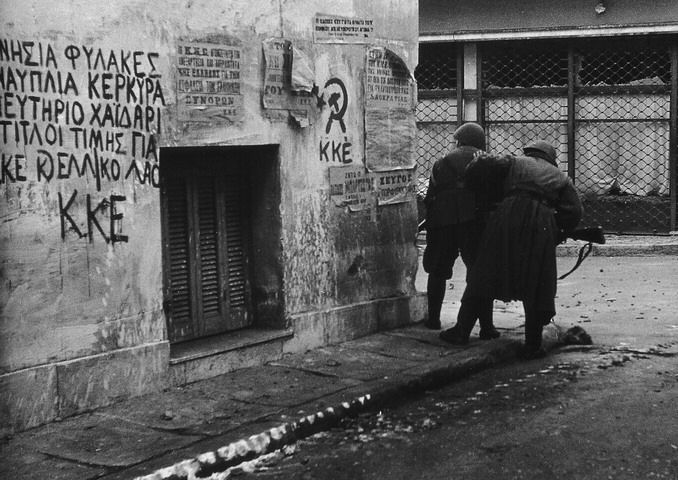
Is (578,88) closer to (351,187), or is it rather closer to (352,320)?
(351,187)

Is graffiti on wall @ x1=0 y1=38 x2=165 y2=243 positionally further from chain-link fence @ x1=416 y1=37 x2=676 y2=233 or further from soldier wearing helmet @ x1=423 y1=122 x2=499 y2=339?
chain-link fence @ x1=416 y1=37 x2=676 y2=233

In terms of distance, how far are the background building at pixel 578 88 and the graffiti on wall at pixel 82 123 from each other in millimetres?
9651

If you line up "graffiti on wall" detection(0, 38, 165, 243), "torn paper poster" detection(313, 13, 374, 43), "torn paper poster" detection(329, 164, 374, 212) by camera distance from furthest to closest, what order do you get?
"torn paper poster" detection(329, 164, 374, 212), "torn paper poster" detection(313, 13, 374, 43), "graffiti on wall" detection(0, 38, 165, 243)

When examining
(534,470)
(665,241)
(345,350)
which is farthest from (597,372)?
(665,241)

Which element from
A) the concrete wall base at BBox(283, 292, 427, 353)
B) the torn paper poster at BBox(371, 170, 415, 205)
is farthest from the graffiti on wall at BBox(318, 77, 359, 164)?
the concrete wall base at BBox(283, 292, 427, 353)

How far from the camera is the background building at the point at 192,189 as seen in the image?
21.1ft

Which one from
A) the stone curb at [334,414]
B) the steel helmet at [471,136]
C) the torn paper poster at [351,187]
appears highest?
the steel helmet at [471,136]

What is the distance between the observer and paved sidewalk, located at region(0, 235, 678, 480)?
19.2 ft

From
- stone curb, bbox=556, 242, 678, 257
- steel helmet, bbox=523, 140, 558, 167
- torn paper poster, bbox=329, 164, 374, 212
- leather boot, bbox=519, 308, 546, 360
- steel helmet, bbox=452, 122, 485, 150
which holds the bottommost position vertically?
leather boot, bbox=519, 308, 546, 360

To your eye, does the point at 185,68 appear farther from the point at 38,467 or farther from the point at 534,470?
the point at 534,470

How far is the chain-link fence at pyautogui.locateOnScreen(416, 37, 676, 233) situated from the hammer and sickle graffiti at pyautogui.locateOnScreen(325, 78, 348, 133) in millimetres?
7556

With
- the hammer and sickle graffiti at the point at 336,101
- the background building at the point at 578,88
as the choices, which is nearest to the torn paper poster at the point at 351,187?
the hammer and sickle graffiti at the point at 336,101

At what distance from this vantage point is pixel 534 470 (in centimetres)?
576

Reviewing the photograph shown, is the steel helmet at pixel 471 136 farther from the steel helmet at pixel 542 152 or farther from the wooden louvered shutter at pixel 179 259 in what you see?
the wooden louvered shutter at pixel 179 259
